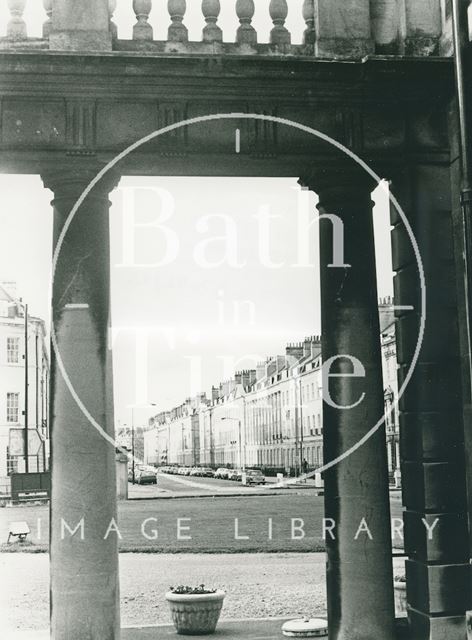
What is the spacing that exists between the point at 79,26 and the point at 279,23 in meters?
2.71

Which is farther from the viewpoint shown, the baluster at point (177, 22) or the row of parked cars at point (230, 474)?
the row of parked cars at point (230, 474)

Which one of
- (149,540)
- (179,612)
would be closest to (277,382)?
(149,540)

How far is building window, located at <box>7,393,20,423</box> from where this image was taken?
263 feet

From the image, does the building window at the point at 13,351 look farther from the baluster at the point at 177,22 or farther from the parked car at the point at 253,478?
the baluster at the point at 177,22

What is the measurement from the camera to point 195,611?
14.0 metres

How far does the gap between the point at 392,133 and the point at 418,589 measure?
6.07 m

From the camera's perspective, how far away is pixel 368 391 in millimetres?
11969

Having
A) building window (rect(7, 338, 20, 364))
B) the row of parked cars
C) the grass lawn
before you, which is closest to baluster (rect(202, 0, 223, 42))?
the grass lawn

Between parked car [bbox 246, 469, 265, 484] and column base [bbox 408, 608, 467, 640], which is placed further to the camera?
parked car [bbox 246, 469, 265, 484]

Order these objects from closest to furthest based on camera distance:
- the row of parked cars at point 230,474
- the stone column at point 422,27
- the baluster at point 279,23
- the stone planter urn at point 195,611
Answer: the baluster at point 279,23 < the stone column at point 422,27 < the stone planter urn at point 195,611 < the row of parked cars at point 230,474

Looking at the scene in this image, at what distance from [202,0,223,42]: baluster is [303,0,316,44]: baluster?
1184mm

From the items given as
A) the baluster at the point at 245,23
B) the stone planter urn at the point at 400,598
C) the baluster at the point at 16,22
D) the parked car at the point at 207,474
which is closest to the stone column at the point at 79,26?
the baluster at the point at 16,22

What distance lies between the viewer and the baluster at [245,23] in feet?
40.4

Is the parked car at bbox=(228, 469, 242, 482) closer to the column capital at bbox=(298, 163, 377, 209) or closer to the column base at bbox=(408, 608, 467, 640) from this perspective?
the column base at bbox=(408, 608, 467, 640)
